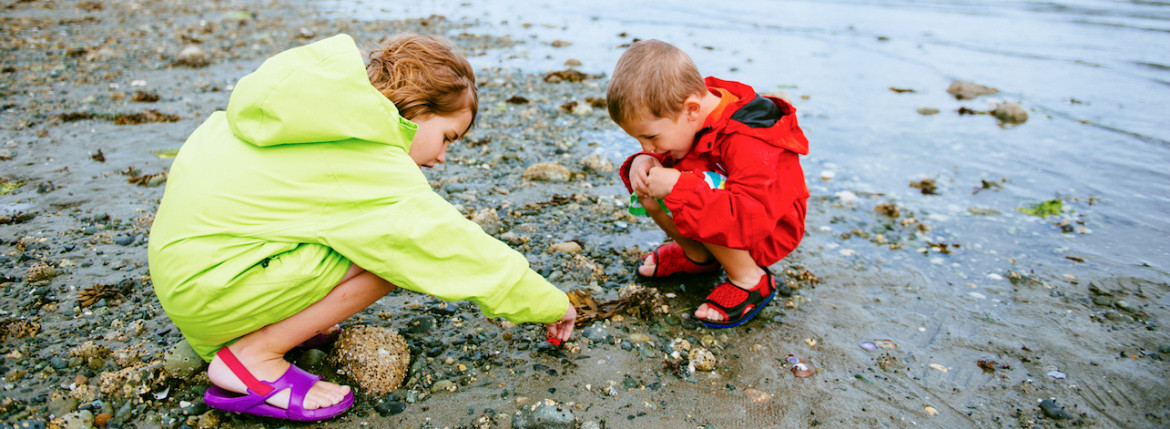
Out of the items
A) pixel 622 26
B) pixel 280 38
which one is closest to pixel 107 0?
pixel 280 38

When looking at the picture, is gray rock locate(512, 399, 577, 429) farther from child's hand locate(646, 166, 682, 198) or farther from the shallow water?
the shallow water

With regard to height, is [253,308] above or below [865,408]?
above

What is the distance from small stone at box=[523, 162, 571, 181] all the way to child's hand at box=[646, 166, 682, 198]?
1.83m

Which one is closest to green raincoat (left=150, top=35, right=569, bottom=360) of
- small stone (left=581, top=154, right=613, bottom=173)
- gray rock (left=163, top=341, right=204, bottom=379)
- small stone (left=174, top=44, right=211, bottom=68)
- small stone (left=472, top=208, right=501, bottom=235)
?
gray rock (left=163, top=341, right=204, bottom=379)

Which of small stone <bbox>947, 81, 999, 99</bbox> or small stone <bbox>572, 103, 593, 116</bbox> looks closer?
small stone <bbox>572, 103, 593, 116</bbox>

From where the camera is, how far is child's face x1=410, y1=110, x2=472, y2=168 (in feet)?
7.75

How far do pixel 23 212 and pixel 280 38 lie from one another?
255 inches

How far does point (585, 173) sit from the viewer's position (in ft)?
15.4

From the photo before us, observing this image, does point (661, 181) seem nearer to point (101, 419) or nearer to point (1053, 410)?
point (1053, 410)

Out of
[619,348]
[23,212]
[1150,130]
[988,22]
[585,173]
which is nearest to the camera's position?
→ [619,348]

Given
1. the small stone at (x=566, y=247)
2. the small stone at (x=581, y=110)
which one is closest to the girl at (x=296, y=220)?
the small stone at (x=566, y=247)

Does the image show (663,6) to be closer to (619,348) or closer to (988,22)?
(988,22)

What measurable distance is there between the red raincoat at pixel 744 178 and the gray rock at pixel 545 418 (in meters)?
0.88

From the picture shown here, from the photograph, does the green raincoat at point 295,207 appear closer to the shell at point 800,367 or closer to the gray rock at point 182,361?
the gray rock at point 182,361
